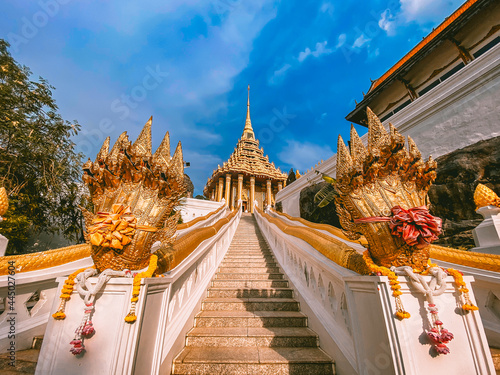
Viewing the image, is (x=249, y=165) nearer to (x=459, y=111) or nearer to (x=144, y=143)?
(x=459, y=111)

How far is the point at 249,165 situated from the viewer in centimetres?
2852

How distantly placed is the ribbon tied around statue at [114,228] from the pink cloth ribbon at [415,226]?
2.11 m

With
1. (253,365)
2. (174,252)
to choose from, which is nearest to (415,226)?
(253,365)

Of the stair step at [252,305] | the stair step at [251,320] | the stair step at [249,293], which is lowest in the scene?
the stair step at [251,320]

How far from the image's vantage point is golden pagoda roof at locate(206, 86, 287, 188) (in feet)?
89.8

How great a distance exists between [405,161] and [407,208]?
19.2 inches

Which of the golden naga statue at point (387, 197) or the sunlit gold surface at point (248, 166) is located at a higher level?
the sunlit gold surface at point (248, 166)

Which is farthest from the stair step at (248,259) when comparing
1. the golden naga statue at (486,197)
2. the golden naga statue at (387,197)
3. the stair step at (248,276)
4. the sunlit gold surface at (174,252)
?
the golden naga statue at (486,197)

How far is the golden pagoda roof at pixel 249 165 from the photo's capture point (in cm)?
2738

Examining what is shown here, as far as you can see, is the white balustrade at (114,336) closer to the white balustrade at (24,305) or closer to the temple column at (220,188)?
the white balustrade at (24,305)

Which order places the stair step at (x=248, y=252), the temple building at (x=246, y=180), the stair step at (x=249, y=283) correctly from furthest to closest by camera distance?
1. the temple building at (x=246, y=180)
2. the stair step at (x=248, y=252)
3. the stair step at (x=249, y=283)

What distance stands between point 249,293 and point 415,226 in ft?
10.2

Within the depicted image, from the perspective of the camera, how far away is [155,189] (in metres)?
2.24

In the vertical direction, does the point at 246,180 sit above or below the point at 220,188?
above
